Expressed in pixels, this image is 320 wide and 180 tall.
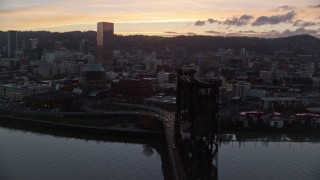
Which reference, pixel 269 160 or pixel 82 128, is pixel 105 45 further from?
pixel 269 160

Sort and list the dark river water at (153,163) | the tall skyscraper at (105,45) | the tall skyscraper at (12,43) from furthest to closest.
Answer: the tall skyscraper at (12,43) → the tall skyscraper at (105,45) → the dark river water at (153,163)


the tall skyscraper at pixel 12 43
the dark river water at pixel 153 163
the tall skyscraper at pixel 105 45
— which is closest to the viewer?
the dark river water at pixel 153 163

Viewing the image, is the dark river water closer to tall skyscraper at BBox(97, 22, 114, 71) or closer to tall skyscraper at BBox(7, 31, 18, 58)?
tall skyscraper at BBox(97, 22, 114, 71)

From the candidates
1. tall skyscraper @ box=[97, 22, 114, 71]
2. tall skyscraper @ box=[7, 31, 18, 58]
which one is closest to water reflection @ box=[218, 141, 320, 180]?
tall skyscraper @ box=[97, 22, 114, 71]

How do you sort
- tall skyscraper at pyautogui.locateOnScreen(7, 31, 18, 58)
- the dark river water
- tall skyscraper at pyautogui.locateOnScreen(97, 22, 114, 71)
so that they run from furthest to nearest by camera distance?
tall skyscraper at pyautogui.locateOnScreen(7, 31, 18, 58), tall skyscraper at pyautogui.locateOnScreen(97, 22, 114, 71), the dark river water

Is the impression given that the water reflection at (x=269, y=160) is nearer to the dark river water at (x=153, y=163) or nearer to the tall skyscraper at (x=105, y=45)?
the dark river water at (x=153, y=163)

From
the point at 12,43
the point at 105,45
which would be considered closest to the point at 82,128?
the point at 105,45

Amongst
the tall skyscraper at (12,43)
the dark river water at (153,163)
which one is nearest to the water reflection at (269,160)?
the dark river water at (153,163)

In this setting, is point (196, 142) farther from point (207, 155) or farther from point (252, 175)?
point (252, 175)
